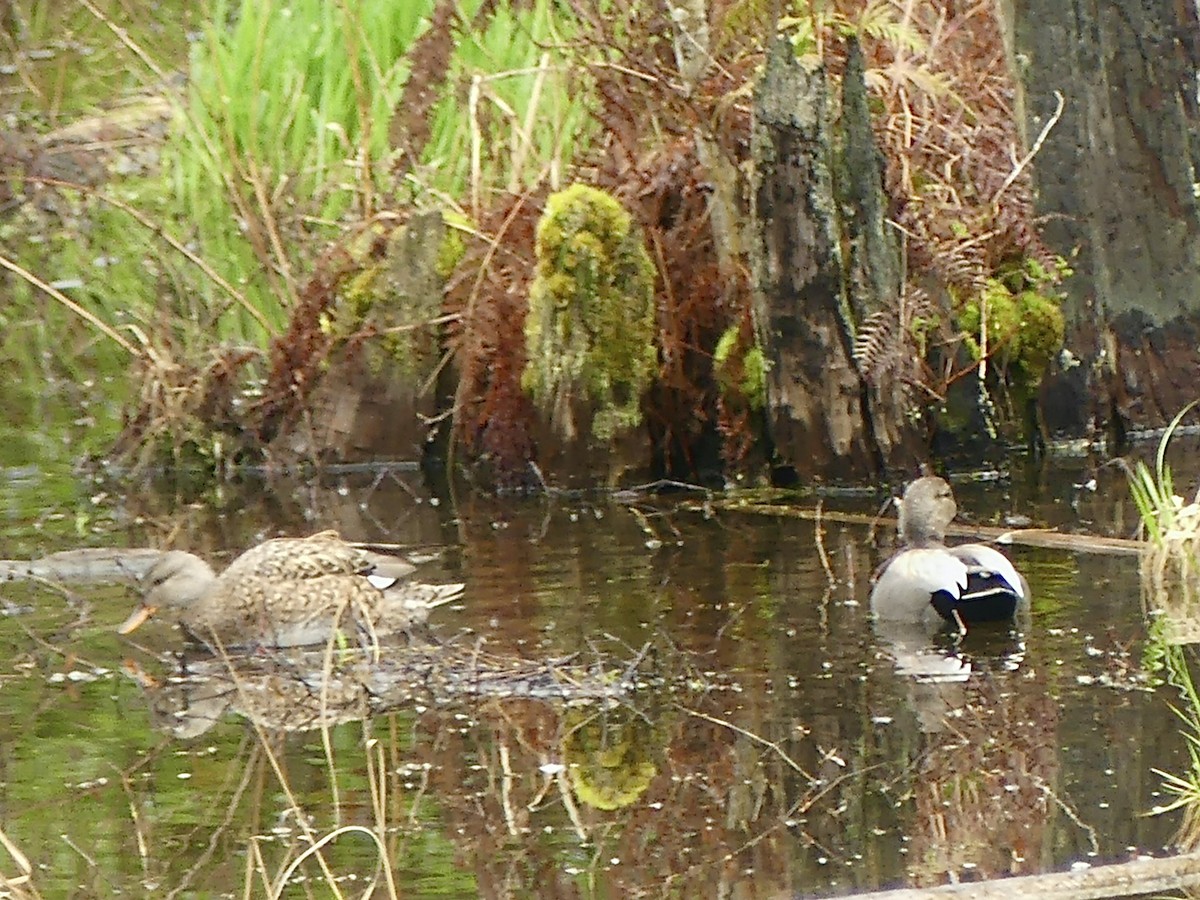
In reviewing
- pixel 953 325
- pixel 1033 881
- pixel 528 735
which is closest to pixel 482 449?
pixel 953 325

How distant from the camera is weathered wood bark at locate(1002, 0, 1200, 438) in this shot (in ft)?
36.4

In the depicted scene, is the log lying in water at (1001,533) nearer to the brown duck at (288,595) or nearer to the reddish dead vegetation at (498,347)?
the reddish dead vegetation at (498,347)

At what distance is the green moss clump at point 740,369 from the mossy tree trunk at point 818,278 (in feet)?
0.80

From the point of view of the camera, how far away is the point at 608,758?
20.0 ft

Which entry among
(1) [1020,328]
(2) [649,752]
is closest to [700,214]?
(1) [1020,328]

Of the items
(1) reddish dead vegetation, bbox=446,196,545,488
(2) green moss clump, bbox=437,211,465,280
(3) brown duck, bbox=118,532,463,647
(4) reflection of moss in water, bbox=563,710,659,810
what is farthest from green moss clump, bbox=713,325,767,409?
(4) reflection of moss in water, bbox=563,710,659,810

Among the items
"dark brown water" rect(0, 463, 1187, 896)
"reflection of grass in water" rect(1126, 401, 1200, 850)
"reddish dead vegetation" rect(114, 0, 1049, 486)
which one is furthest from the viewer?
"reddish dead vegetation" rect(114, 0, 1049, 486)

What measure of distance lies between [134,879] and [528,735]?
1455 millimetres

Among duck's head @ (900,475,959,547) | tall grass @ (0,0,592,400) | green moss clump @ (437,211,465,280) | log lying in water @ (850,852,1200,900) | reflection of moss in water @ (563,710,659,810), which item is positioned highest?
tall grass @ (0,0,592,400)

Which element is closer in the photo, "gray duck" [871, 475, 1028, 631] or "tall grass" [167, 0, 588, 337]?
"gray duck" [871, 475, 1028, 631]

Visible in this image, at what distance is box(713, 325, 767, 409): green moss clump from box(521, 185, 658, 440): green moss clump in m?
0.31

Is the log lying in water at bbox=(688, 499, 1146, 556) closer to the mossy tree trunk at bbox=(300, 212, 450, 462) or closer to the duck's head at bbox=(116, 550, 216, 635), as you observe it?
the mossy tree trunk at bbox=(300, 212, 450, 462)

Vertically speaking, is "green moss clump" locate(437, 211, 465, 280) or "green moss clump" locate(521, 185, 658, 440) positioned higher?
"green moss clump" locate(437, 211, 465, 280)

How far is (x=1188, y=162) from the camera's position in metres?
11.4
